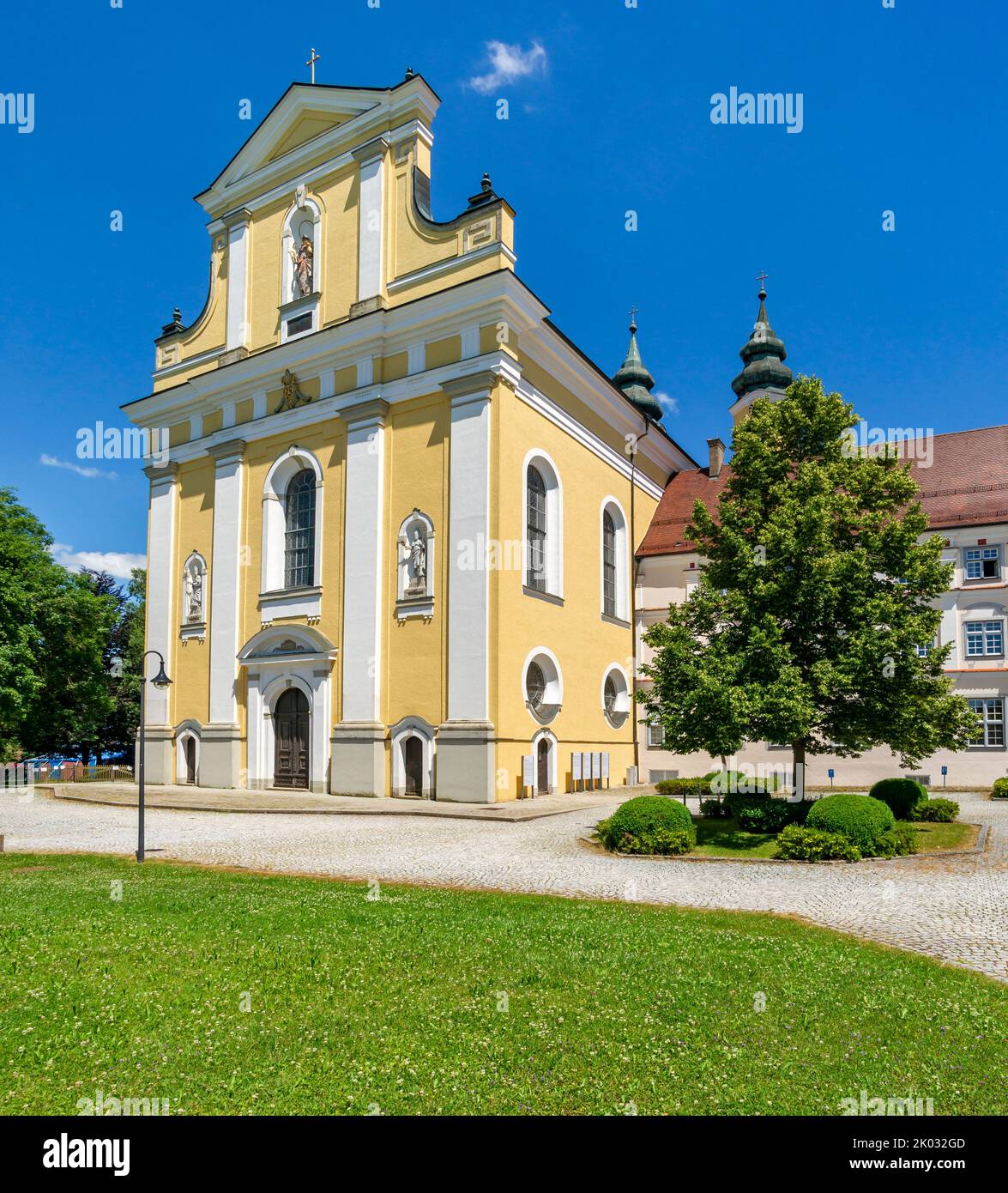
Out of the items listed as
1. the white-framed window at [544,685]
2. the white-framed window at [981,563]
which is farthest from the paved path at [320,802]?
the white-framed window at [981,563]

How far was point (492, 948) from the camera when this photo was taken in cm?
793

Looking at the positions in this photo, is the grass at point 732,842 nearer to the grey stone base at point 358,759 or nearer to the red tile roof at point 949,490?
the grey stone base at point 358,759

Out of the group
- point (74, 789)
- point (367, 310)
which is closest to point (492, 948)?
point (367, 310)

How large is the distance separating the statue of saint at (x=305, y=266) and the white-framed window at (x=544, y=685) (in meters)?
15.5

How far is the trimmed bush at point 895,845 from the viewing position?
14.8 metres

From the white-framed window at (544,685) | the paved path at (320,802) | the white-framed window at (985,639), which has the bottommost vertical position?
the paved path at (320,802)

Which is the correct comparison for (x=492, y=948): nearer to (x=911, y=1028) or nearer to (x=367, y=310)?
(x=911, y=1028)

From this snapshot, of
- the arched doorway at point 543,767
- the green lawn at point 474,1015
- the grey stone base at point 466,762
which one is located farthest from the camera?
the arched doorway at point 543,767

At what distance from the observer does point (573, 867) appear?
1407cm

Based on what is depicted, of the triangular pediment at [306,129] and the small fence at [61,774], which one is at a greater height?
the triangular pediment at [306,129]

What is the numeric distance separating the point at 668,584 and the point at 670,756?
7.05 metres

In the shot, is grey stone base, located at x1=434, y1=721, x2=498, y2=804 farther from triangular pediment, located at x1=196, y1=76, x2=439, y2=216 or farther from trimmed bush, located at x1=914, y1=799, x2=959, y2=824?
triangular pediment, located at x1=196, y1=76, x2=439, y2=216

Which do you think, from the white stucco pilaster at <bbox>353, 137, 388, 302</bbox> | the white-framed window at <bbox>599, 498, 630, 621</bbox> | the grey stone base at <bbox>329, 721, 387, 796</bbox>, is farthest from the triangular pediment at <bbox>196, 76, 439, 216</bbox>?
the grey stone base at <bbox>329, 721, 387, 796</bbox>
